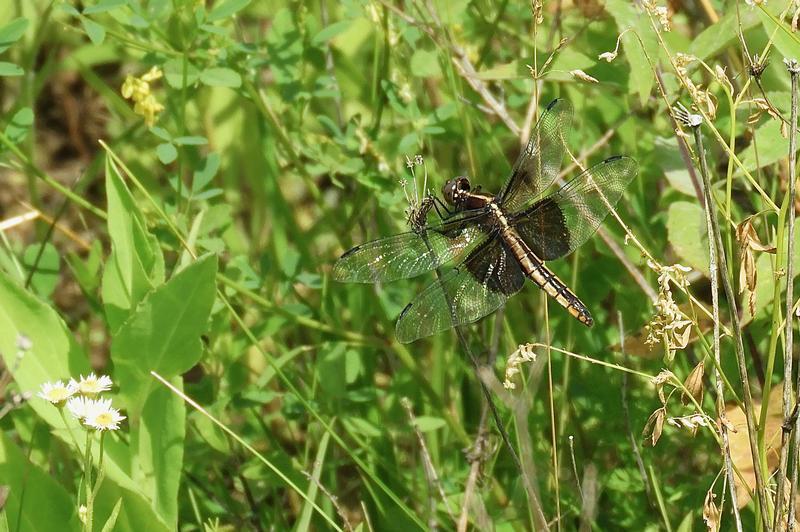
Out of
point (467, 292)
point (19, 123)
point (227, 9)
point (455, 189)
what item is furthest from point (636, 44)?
point (19, 123)

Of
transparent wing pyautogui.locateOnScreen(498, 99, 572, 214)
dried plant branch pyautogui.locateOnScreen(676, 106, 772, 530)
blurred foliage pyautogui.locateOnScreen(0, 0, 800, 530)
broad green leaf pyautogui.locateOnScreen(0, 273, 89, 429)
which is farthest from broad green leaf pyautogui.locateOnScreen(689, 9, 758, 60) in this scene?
broad green leaf pyautogui.locateOnScreen(0, 273, 89, 429)

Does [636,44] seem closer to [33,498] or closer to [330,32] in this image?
[330,32]

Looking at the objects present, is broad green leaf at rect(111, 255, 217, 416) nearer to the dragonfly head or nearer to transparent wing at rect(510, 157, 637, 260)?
the dragonfly head

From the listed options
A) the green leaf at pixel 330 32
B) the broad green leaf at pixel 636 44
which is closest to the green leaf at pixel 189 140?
the green leaf at pixel 330 32

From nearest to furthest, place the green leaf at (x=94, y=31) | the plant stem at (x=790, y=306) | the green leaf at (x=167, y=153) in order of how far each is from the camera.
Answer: the plant stem at (x=790, y=306) → the green leaf at (x=94, y=31) → the green leaf at (x=167, y=153)

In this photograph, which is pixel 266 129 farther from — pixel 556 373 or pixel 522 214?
pixel 556 373

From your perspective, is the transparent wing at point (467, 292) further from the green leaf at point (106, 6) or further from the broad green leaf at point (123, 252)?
the green leaf at point (106, 6)

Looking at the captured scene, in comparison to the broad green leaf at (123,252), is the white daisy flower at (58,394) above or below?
below
